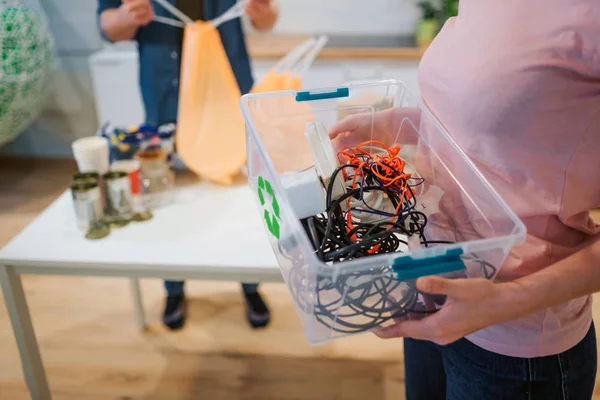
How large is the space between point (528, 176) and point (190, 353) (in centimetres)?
132

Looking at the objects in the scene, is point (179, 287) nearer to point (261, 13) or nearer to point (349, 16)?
point (261, 13)

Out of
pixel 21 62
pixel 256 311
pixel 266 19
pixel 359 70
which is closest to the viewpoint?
pixel 266 19

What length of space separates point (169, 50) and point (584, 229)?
126 cm

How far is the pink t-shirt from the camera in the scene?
0.57 m

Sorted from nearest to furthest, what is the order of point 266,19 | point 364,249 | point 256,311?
point 364,249, point 266,19, point 256,311

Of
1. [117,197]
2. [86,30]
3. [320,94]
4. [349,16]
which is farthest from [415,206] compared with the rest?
[86,30]

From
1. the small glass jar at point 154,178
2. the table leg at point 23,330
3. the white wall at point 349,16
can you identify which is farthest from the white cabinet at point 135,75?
the table leg at point 23,330

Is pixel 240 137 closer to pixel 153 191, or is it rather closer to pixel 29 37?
pixel 153 191

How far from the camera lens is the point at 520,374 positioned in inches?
27.0

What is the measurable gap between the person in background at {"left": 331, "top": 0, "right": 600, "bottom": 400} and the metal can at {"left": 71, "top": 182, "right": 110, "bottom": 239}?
0.79 meters

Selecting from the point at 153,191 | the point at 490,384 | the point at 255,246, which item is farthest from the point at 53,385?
the point at 490,384

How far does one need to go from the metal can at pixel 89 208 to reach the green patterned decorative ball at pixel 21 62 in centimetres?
123

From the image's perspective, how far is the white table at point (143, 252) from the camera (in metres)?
1.09

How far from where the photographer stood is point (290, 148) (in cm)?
90
